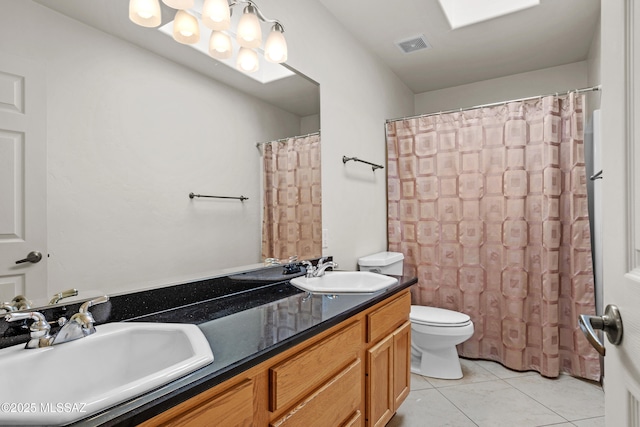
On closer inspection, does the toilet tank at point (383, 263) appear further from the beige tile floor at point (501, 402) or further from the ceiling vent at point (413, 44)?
the ceiling vent at point (413, 44)

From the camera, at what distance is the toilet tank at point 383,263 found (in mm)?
2510

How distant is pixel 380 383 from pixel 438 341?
0.97 meters

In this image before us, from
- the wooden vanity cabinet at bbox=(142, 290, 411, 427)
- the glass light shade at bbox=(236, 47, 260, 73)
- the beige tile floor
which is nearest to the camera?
the wooden vanity cabinet at bbox=(142, 290, 411, 427)

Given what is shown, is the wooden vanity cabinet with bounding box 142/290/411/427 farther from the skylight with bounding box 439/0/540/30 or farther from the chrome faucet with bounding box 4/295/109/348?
the skylight with bounding box 439/0/540/30

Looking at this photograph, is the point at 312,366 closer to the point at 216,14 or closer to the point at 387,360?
the point at 387,360

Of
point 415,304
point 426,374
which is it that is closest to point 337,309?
point 426,374

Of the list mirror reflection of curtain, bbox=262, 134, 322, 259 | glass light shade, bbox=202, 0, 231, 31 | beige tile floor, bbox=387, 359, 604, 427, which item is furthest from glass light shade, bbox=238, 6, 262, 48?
beige tile floor, bbox=387, 359, 604, 427

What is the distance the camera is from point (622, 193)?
603mm

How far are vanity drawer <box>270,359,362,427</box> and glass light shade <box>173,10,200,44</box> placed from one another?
56.0 inches

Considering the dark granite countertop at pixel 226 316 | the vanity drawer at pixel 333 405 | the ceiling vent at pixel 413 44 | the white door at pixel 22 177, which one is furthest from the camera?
the ceiling vent at pixel 413 44

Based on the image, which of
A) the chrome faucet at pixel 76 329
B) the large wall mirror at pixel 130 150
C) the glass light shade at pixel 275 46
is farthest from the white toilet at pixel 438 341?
the chrome faucet at pixel 76 329

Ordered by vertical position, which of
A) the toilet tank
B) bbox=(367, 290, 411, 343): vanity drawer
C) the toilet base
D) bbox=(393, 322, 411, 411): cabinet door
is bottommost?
the toilet base

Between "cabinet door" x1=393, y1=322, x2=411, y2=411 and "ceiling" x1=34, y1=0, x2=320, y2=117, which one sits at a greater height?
"ceiling" x1=34, y1=0, x2=320, y2=117

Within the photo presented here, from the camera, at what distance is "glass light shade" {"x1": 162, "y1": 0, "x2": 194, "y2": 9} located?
1.27m
